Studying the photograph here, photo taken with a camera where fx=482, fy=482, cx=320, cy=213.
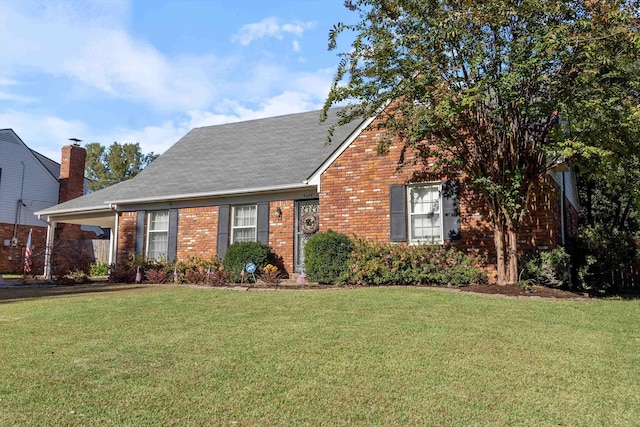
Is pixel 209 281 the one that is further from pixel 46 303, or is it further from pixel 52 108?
pixel 52 108

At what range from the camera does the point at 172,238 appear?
15258mm

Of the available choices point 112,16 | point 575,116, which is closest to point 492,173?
point 575,116

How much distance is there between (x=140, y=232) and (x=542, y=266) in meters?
12.1

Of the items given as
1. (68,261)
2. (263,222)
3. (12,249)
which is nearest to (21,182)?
(12,249)

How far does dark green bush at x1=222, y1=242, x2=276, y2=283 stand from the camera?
42.1 ft

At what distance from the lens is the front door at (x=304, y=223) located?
13336mm

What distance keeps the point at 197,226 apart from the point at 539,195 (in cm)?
978

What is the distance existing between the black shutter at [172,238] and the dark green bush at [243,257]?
8.95 ft

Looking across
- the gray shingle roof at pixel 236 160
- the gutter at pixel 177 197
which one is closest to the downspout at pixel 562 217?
the gray shingle roof at pixel 236 160

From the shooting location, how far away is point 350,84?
32.0 feet

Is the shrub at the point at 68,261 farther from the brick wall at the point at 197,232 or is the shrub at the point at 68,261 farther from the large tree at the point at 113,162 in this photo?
the large tree at the point at 113,162

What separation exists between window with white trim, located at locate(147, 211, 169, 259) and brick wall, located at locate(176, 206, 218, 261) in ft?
2.49

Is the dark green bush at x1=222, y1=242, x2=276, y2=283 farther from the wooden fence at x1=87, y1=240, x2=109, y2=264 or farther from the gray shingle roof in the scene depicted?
the wooden fence at x1=87, y1=240, x2=109, y2=264

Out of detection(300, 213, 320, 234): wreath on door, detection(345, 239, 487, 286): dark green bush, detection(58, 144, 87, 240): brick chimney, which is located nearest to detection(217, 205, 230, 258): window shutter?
detection(300, 213, 320, 234): wreath on door
